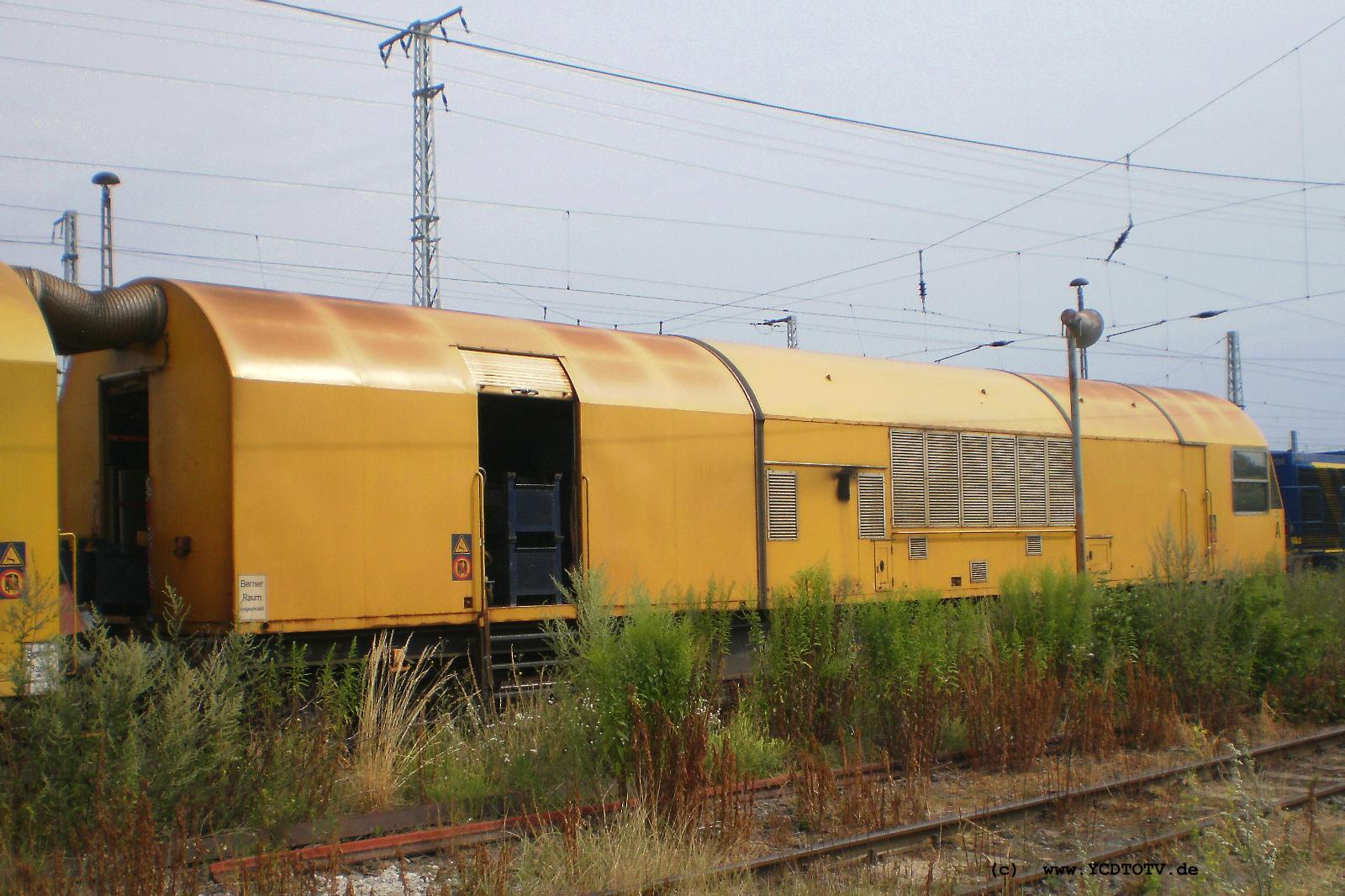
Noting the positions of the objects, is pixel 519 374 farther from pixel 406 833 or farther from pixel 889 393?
pixel 889 393

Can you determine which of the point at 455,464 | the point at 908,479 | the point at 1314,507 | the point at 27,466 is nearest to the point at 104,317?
the point at 27,466

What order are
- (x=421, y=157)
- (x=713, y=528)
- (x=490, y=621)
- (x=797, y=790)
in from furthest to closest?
(x=421, y=157), (x=713, y=528), (x=490, y=621), (x=797, y=790)

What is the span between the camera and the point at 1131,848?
22.5ft

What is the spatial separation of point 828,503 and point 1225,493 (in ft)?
28.2

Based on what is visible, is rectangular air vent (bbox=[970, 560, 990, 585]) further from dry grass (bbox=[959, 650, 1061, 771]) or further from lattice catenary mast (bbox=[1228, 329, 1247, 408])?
lattice catenary mast (bbox=[1228, 329, 1247, 408])

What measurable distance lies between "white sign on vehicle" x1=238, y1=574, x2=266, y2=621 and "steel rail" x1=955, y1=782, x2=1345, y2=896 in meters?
4.91

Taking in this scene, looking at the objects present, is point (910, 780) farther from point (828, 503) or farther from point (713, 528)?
point (828, 503)

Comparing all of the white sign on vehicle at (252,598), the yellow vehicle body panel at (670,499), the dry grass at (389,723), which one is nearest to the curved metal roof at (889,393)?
the yellow vehicle body panel at (670,499)

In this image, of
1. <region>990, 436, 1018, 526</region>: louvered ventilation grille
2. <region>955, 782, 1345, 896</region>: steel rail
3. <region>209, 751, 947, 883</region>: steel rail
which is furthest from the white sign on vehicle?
<region>990, 436, 1018, 526</region>: louvered ventilation grille

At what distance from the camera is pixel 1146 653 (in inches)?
441

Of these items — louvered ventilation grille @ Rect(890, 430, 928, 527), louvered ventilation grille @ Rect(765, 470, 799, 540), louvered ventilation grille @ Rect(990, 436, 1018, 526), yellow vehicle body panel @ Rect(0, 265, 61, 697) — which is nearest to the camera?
yellow vehicle body panel @ Rect(0, 265, 61, 697)

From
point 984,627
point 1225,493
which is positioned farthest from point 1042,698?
point 1225,493

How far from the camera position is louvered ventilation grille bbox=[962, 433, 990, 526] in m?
13.5

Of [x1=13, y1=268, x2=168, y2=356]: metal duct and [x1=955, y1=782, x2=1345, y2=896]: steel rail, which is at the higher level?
[x1=13, y1=268, x2=168, y2=356]: metal duct
